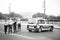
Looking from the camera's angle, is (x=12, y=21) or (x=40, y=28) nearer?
(x=12, y=21)

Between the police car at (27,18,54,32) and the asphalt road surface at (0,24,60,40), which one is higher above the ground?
the police car at (27,18,54,32)

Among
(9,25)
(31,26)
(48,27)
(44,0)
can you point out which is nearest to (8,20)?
(9,25)

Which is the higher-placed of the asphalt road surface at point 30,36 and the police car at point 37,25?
the police car at point 37,25

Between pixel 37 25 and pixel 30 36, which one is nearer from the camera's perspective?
pixel 30 36

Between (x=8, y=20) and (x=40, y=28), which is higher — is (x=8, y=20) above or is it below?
above

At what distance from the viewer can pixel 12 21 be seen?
547 inches

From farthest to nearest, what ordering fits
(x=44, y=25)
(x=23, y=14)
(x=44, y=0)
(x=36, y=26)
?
(x=23, y=14), (x=44, y=0), (x=44, y=25), (x=36, y=26)

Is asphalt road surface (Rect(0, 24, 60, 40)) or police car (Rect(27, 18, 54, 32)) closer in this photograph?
asphalt road surface (Rect(0, 24, 60, 40))

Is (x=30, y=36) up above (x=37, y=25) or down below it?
below

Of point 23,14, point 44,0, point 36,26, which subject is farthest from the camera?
point 23,14

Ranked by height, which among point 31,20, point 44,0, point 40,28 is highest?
point 44,0

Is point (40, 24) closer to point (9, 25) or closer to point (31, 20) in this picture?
point (31, 20)

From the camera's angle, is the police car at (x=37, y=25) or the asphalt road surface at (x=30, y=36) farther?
the police car at (x=37, y=25)

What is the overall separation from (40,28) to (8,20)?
4.05 m
